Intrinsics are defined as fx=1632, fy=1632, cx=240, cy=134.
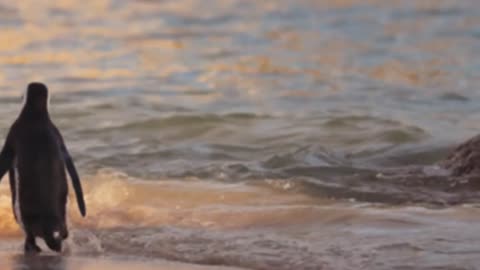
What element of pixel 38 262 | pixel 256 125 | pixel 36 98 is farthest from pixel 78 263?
pixel 256 125

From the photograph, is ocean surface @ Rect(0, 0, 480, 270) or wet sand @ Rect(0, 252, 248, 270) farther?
ocean surface @ Rect(0, 0, 480, 270)

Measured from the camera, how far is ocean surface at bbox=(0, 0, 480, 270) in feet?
27.0

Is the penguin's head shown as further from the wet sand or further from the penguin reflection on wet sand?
the wet sand

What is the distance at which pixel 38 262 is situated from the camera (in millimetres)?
7512

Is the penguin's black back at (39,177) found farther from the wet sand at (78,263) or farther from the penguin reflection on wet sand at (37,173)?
the wet sand at (78,263)

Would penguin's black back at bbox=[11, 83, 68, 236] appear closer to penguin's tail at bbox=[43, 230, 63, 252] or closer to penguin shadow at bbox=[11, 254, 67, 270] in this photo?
penguin's tail at bbox=[43, 230, 63, 252]

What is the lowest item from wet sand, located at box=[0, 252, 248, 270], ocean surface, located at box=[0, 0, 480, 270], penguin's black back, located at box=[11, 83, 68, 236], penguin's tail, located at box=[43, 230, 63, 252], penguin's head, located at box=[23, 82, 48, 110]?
ocean surface, located at box=[0, 0, 480, 270]

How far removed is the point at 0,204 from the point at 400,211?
2.25 meters

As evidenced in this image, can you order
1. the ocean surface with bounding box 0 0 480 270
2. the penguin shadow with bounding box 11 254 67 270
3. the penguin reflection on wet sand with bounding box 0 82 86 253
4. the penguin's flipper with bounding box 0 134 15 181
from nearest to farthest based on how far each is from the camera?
the penguin shadow with bounding box 11 254 67 270 → the penguin reflection on wet sand with bounding box 0 82 86 253 → the penguin's flipper with bounding box 0 134 15 181 → the ocean surface with bounding box 0 0 480 270

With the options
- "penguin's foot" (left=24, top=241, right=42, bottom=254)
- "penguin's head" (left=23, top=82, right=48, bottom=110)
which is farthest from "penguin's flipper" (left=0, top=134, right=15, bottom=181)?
"penguin's foot" (left=24, top=241, right=42, bottom=254)

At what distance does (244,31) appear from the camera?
65.3 ft

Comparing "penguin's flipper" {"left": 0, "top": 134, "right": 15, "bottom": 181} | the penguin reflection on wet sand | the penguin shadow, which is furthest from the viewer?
"penguin's flipper" {"left": 0, "top": 134, "right": 15, "bottom": 181}

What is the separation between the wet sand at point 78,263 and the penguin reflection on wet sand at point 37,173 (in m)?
0.12

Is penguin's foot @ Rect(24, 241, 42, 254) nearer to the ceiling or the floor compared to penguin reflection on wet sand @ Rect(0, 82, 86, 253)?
nearer to the floor
